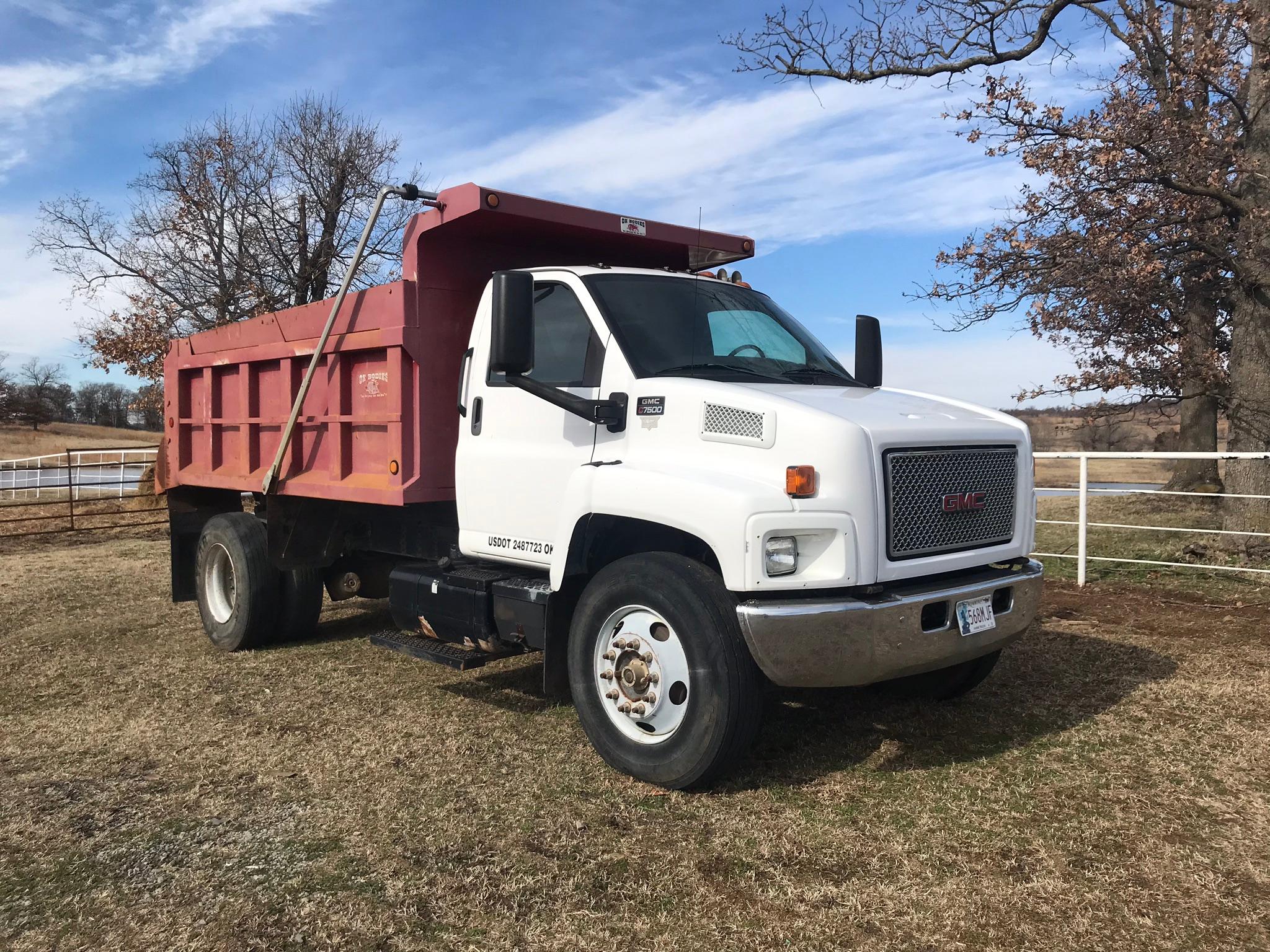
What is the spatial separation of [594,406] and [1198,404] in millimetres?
15204

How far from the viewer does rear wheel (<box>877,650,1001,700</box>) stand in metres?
5.40

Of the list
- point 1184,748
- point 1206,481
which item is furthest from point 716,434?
point 1206,481

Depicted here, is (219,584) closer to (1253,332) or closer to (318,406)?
(318,406)

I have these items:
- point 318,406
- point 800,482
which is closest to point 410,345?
point 318,406

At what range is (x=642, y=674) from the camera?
438 centimetres

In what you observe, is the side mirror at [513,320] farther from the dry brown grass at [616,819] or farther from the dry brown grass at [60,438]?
the dry brown grass at [60,438]

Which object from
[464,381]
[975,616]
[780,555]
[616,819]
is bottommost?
[616,819]

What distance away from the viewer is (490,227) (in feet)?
18.8

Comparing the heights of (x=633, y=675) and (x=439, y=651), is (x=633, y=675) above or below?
above

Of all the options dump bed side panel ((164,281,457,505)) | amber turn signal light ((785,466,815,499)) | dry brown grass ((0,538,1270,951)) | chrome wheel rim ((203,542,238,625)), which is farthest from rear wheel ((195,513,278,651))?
amber turn signal light ((785,466,815,499))

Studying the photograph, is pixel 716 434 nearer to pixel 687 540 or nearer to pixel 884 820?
pixel 687 540

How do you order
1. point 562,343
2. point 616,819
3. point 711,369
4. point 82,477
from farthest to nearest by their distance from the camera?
point 82,477 → point 562,343 → point 711,369 → point 616,819

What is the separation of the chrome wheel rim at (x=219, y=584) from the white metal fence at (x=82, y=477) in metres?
10.2

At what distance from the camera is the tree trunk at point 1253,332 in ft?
34.1
